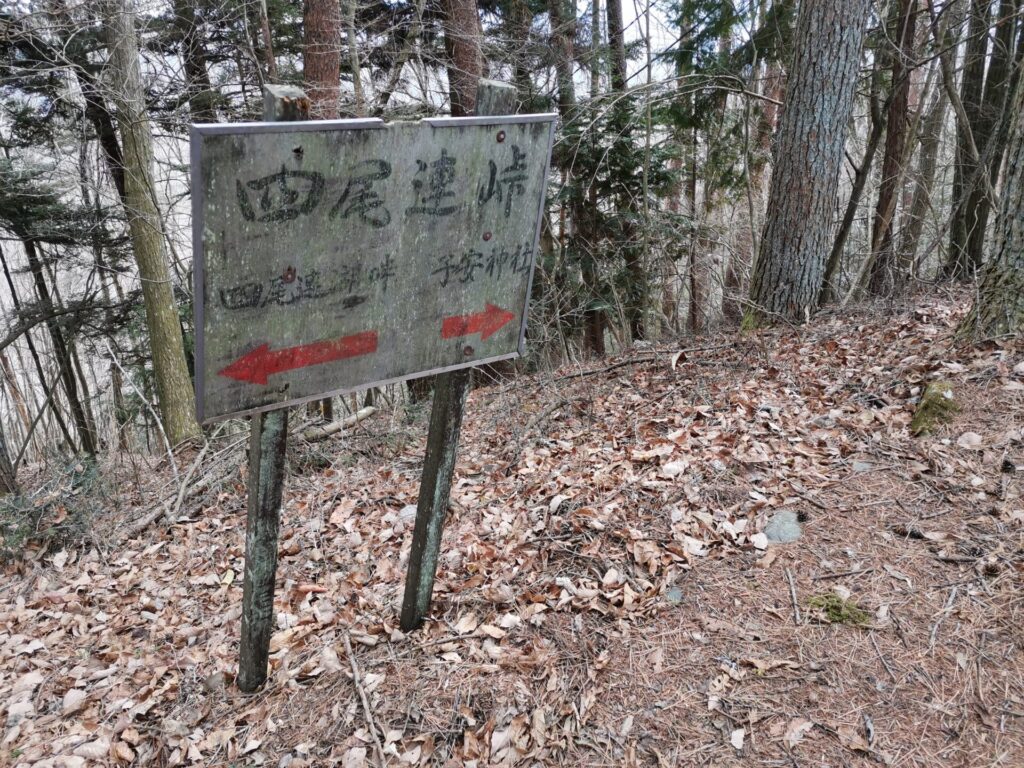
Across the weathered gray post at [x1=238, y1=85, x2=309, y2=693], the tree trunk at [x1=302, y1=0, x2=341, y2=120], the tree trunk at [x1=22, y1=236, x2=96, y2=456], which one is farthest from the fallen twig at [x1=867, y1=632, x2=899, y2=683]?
the tree trunk at [x1=22, y1=236, x2=96, y2=456]

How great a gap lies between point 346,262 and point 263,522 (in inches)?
44.3

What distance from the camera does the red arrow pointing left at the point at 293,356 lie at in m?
1.97

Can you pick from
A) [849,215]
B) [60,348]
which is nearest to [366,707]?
[849,215]

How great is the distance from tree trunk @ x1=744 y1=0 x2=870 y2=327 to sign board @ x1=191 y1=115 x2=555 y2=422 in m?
4.08

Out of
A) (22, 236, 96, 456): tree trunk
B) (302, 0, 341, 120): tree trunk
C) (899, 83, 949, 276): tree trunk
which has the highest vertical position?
(302, 0, 341, 120): tree trunk

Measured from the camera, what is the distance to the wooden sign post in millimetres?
1813

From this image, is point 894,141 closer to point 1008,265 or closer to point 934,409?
point 1008,265

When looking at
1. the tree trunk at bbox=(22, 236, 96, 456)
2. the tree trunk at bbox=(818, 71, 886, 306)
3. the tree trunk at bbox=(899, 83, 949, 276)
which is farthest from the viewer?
the tree trunk at bbox=(22, 236, 96, 456)

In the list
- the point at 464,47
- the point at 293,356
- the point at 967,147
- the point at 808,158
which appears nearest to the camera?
the point at 293,356

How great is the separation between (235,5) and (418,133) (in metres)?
8.90

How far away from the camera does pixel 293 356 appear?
6.82 ft

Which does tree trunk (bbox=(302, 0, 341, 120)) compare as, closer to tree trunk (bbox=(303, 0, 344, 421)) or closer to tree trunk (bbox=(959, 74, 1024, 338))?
tree trunk (bbox=(303, 0, 344, 421))

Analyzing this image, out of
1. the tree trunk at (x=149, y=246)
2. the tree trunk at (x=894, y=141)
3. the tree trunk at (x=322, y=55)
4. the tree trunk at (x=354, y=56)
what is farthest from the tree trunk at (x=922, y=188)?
the tree trunk at (x=149, y=246)

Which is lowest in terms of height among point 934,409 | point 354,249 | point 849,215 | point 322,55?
point 934,409
